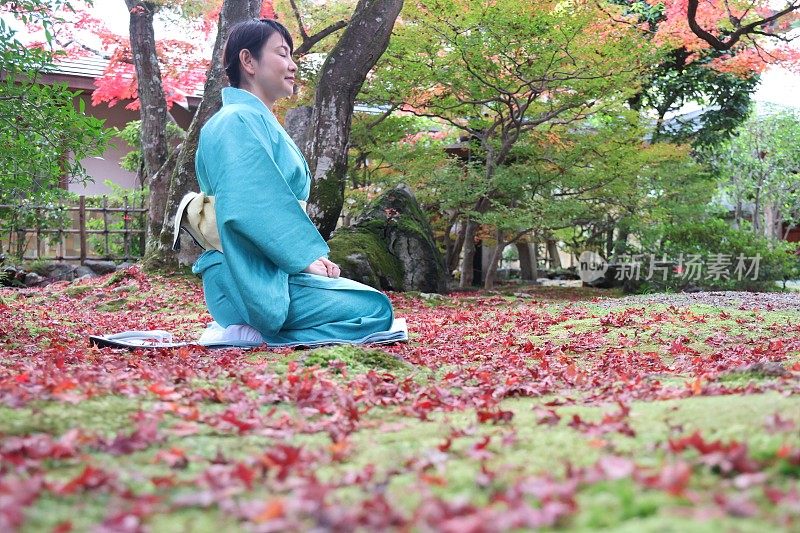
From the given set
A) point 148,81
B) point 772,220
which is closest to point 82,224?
point 148,81

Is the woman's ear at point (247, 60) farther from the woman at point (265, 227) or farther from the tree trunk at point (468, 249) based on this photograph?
the tree trunk at point (468, 249)

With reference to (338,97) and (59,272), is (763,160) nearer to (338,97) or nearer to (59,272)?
(338,97)

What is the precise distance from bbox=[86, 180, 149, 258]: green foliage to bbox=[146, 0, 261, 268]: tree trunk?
506cm

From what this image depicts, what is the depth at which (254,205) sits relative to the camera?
467 centimetres

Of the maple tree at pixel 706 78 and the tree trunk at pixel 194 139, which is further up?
the maple tree at pixel 706 78

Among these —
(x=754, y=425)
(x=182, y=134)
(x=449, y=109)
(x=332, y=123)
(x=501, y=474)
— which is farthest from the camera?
(x=182, y=134)

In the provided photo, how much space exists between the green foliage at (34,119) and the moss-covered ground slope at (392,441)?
141 centimetres

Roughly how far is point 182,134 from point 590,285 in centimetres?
839

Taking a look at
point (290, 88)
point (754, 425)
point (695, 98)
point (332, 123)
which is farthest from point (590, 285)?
point (754, 425)

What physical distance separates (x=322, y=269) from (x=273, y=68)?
4.08ft

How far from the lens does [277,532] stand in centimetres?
163

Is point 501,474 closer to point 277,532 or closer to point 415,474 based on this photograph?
point 415,474

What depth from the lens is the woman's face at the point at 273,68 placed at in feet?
16.3

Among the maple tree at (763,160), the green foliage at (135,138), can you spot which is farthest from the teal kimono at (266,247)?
the maple tree at (763,160)
